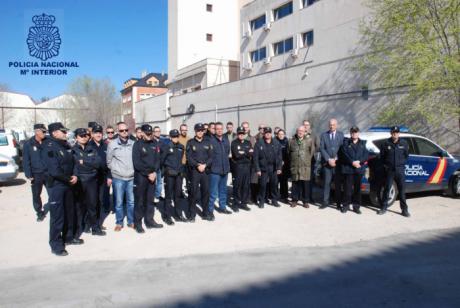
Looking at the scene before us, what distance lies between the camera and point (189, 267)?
5.00 m

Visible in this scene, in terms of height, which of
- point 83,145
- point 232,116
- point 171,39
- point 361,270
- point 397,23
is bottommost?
point 361,270

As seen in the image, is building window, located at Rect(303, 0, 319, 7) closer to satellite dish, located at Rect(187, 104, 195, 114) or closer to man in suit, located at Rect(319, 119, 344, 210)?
satellite dish, located at Rect(187, 104, 195, 114)

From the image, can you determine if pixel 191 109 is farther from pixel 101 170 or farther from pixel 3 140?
pixel 101 170

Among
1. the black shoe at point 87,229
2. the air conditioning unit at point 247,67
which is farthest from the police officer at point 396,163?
the air conditioning unit at point 247,67

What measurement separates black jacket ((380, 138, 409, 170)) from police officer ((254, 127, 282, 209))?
2.30 m

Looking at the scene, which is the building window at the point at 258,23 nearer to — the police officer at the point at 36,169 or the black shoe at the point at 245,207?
the black shoe at the point at 245,207

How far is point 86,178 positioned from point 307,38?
21.1 m

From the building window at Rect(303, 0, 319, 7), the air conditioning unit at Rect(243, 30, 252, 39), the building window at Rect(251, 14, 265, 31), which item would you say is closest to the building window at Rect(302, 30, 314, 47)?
the building window at Rect(303, 0, 319, 7)

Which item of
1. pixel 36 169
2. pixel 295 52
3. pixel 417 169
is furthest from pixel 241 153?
pixel 295 52

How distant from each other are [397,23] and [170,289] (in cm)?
1124

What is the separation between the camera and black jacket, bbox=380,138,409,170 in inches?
305

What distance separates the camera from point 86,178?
6.41 meters

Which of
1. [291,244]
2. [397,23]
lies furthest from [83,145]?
[397,23]

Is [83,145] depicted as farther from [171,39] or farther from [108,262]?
[171,39]
